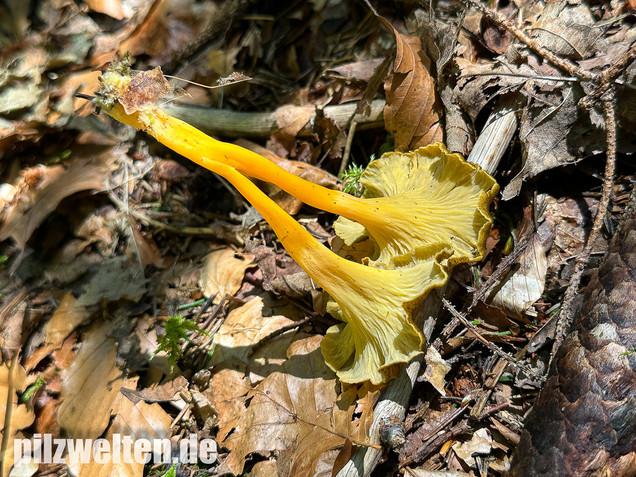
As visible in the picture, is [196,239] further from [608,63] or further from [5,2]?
[5,2]

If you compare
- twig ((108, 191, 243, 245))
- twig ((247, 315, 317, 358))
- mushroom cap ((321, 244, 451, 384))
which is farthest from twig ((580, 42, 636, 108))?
twig ((108, 191, 243, 245))

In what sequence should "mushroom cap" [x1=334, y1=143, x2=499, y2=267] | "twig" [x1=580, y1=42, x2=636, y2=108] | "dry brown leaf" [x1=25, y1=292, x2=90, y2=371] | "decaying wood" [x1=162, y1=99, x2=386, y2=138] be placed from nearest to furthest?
"twig" [x1=580, y1=42, x2=636, y2=108] → "mushroom cap" [x1=334, y1=143, x2=499, y2=267] → "dry brown leaf" [x1=25, y1=292, x2=90, y2=371] → "decaying wood" [x1=162, y1=99, x2=386, y2=138]

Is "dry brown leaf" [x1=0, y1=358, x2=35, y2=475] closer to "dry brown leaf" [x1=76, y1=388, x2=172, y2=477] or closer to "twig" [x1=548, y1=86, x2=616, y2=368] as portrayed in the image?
"dry brown leaf" [x1=76, y1=388, x2=172, y2=477]

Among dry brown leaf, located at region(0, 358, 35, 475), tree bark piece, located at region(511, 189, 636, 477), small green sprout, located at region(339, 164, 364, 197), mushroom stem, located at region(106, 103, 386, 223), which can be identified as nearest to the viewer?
tree bark piece, located at region(511, 189, 636, 477)

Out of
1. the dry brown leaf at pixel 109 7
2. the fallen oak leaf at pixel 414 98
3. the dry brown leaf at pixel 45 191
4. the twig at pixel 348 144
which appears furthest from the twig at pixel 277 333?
the dry brown leaf at pixel 109 7

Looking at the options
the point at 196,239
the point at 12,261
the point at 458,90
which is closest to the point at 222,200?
the point at 196,239
